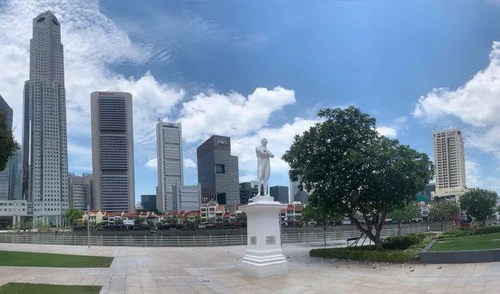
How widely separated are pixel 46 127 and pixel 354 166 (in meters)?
176

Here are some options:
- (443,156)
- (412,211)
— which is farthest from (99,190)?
(412,211)

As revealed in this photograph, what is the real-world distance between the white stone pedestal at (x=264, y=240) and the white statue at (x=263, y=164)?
0.76 m

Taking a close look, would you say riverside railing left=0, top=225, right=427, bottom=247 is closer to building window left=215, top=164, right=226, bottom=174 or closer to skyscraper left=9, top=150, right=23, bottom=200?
building window left=215, top=164, right=226, bottom=174

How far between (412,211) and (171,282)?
39.4 meters

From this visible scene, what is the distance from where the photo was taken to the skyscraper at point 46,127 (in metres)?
162

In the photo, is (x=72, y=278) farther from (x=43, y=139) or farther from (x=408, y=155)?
(x=43, y=139)

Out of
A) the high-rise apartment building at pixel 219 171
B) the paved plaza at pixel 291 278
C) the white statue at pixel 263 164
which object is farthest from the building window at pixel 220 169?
the white statue at pixel 263 164

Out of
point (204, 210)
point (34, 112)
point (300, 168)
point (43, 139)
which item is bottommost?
point (204, 210)

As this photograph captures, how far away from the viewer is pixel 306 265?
16453mm

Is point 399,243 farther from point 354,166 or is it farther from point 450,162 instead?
point 450,162

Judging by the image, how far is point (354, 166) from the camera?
17734 millimetres

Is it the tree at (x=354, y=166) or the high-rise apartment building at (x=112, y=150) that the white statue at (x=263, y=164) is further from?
the high-rise apartment building at (x=112, y=150)

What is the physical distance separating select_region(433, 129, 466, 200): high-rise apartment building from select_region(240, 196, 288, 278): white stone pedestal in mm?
99010

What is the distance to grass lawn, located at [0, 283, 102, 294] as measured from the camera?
34.8ft
